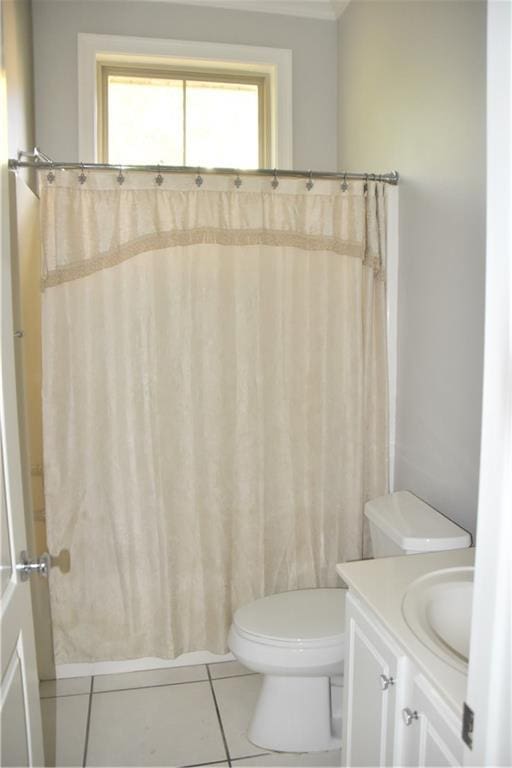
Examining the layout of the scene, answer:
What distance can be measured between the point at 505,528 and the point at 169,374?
1.69 metres

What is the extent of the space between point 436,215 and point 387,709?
1.49 metres

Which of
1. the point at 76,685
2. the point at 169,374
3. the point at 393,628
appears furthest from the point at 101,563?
the point at 393,628

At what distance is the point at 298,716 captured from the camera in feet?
6.58

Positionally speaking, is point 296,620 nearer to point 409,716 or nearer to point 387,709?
point 387,709

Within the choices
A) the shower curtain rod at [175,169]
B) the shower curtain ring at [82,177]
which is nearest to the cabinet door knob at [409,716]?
the shower curtain rod at [175,169]

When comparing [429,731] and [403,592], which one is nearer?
[429,731]

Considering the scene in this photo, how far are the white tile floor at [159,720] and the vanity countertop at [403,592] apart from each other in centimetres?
80

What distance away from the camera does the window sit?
2873 mm

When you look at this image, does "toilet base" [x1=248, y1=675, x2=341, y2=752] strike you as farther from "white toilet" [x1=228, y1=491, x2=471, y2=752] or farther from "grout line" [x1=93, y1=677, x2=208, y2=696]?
"grout line" [x1=93, y1=677, x2=208, y2=696]

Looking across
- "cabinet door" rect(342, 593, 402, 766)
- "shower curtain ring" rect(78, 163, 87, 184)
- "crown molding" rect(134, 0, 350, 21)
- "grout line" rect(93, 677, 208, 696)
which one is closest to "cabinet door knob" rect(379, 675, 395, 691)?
"cabinet door" rect(342, 593, 402, 766)

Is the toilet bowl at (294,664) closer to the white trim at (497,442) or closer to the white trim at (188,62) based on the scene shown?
the white trim at (497,442)

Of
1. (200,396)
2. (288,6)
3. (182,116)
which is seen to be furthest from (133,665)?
(288,6)

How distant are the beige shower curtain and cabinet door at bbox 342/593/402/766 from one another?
88 centimetres

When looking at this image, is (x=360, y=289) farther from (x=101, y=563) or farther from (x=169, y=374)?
(x=101, y=563)
